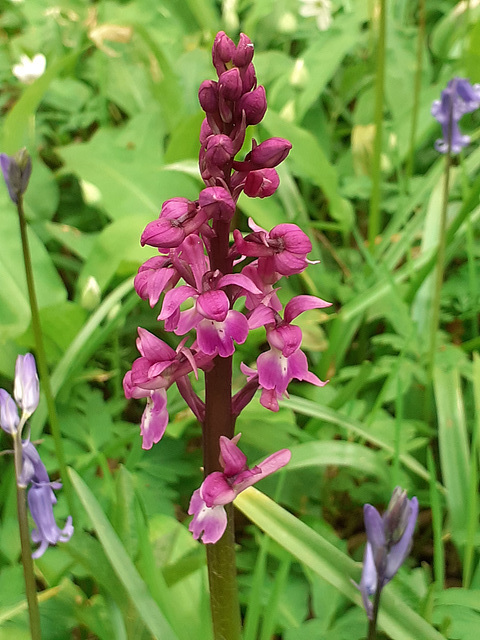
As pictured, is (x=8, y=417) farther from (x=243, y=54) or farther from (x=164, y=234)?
(x=243, y=54)

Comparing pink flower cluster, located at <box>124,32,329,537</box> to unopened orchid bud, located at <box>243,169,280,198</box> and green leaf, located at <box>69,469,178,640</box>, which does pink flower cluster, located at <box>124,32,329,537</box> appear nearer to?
unopened orchid bud, located at <box>243,169,280,198</box>

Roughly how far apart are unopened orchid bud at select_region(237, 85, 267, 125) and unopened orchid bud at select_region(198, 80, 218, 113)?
0.08ft

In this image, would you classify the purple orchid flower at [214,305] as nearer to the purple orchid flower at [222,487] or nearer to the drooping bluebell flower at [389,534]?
the purple orchid flower at [222,487]

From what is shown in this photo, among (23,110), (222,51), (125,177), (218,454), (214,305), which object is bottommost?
(218,454)

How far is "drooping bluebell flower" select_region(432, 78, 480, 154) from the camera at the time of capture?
63.4 inches

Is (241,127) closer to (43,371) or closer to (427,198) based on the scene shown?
(43,371)

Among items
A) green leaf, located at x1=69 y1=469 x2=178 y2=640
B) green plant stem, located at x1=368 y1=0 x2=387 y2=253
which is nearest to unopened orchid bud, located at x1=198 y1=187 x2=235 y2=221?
green leaf, located at x1=69 y1=469 x2=178 y2=640

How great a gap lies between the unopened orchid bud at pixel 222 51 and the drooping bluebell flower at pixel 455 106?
106 centimetres

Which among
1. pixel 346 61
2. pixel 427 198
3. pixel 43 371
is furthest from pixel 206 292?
pixel 346 61

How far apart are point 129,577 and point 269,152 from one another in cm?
58

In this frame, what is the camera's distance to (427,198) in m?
2.17

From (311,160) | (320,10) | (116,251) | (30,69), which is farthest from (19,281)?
(320,10)

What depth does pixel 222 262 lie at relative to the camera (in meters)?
0.72

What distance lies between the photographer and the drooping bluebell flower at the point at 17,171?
916mm
